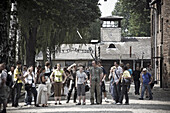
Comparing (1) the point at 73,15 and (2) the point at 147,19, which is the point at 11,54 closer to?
(1) the point at 73,15

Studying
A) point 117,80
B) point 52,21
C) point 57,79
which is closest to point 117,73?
point 117,80

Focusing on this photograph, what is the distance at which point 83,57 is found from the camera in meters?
69.7

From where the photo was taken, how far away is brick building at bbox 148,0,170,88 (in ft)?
120

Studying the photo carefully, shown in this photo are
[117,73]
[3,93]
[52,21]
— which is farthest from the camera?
[52,21]

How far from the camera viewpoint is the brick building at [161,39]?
3669cm

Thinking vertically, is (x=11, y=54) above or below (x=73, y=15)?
below

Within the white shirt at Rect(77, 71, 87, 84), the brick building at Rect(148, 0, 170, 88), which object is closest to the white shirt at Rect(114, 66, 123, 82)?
the white shirt at Rect(77, 71, 87, 84)

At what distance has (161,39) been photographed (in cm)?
3941

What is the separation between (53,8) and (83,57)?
147 feet

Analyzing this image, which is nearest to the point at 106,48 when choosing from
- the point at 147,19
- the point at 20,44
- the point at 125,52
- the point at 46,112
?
the point at 125,52

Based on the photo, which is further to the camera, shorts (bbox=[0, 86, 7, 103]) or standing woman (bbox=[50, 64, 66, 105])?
standing woman (bbox=[50, 64, 66, 105])

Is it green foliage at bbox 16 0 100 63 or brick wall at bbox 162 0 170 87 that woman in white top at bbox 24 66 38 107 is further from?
brick wall at bbox 162 0 170 87

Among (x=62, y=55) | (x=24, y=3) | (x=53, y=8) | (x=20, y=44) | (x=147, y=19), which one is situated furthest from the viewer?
(x=62, y=55)

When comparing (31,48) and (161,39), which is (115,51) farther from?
(31,48)
